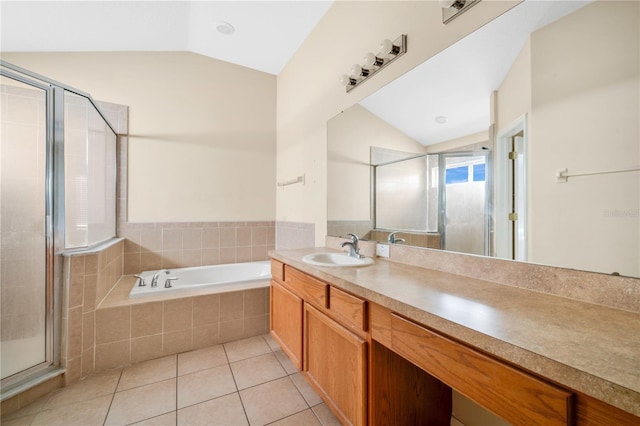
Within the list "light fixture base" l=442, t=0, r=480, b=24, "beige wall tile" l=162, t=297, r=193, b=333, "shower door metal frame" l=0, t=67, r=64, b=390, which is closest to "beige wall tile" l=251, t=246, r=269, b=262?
"beige wall tile" l=162, t=297, r=193, b=333

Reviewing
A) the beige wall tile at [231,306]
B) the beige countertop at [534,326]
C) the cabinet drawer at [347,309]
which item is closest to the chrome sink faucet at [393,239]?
A: the beige countertop at [534,326]

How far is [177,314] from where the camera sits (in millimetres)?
2086

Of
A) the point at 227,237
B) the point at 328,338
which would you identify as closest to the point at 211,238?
the point at 227,237

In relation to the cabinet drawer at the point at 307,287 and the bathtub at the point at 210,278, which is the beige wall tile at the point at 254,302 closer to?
the bathtub at the point at 210,278

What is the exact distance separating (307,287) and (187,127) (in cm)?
238

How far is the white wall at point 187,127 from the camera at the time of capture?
2559 mm

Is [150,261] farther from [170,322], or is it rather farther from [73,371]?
[73,371]

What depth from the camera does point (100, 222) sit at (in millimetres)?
2205

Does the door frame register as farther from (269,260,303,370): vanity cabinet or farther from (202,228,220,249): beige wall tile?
(202,228,220,249): beige wall tile

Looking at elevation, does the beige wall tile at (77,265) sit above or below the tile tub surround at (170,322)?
above

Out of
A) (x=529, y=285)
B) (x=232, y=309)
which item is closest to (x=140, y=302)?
(x=232, y=309)

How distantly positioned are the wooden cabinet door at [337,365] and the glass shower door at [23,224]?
170 cm

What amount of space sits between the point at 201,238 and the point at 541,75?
3009mm

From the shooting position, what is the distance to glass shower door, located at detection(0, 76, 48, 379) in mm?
1572
